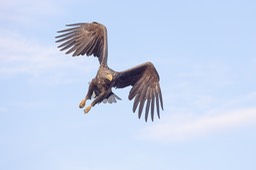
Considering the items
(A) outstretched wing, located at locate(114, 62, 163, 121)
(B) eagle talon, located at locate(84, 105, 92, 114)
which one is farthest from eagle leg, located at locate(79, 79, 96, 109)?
(A) outstretched wing, located at locate(114, 62, 163, 121)

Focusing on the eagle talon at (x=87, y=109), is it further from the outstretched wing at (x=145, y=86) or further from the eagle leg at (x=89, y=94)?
the outstretched wing at (x=145, y=86)

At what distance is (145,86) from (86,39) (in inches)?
75.7

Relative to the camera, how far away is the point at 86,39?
15430 mm

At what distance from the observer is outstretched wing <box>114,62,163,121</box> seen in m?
14.8

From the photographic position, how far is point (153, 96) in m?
15.2

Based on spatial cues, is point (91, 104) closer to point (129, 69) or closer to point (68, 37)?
point (129, 69)

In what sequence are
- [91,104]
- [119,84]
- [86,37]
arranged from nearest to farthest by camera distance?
1. [91,104]
2. [119,84]
3. [86,37]

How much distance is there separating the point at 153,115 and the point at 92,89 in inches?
73.0

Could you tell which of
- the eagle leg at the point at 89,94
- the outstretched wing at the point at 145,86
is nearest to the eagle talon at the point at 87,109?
the eagle leg at the point at 89,94

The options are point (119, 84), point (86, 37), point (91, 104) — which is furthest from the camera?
point (86, 37)

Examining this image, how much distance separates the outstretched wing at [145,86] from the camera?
14.8 m

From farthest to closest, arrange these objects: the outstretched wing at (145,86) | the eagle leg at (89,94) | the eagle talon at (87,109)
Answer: the outstretched wing at (145,86) → the eagle leg at (89,94) → the eagle talon at (87,109)

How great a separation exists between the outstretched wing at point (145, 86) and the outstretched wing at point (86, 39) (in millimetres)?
983

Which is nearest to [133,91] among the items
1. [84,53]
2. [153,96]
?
[153,96]
